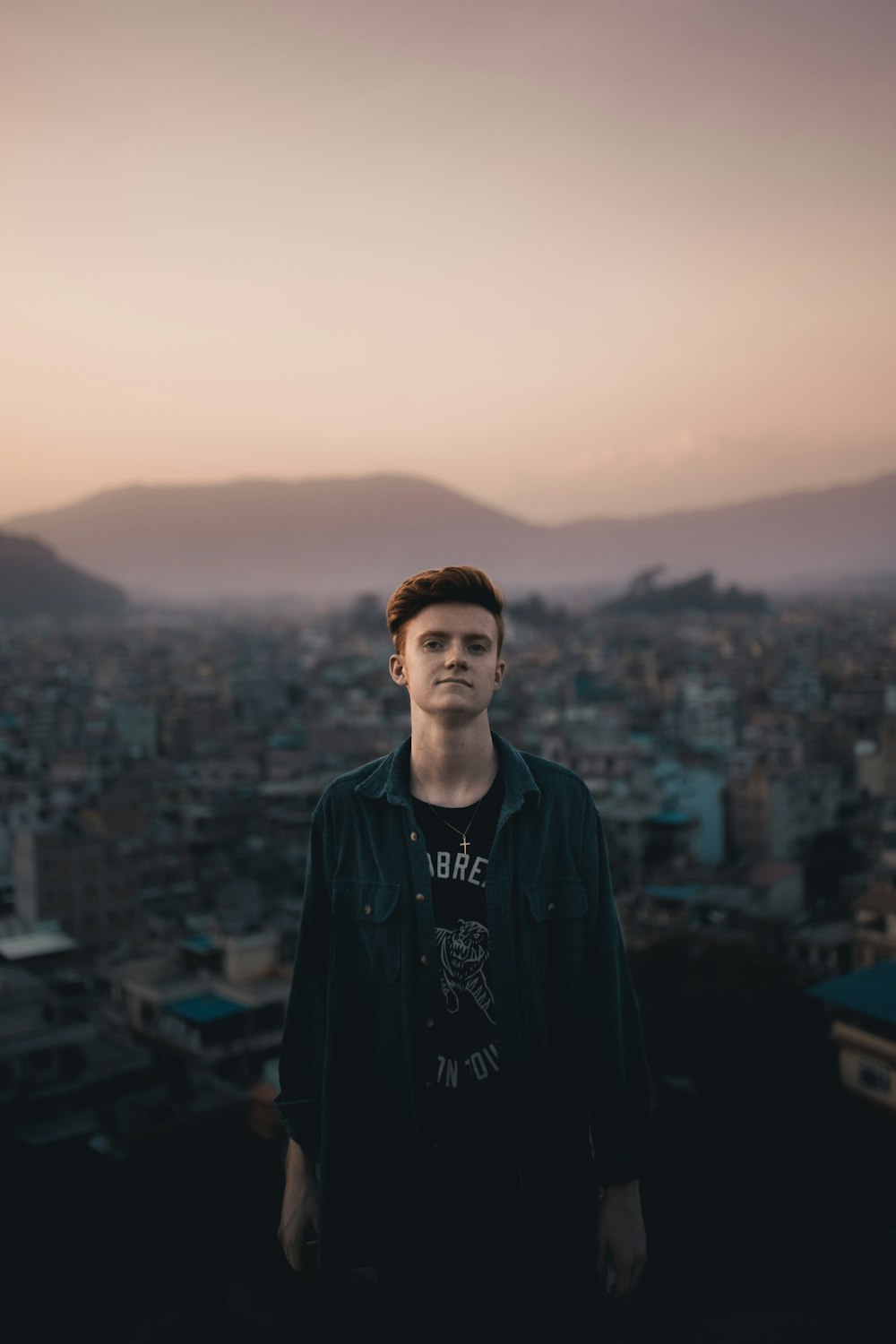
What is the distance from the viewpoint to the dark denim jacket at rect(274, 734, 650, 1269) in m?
1.10

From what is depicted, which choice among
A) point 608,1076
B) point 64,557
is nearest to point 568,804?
point 608,1076

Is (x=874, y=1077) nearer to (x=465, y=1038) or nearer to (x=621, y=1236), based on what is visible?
(x=621, y=1236)

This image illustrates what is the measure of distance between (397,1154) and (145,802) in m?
14.7

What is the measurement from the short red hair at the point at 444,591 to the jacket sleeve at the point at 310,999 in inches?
8.8

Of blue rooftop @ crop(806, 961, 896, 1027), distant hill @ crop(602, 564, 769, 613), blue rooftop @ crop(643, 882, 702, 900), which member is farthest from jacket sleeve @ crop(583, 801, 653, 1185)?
distant hill @ crop(602, 564, 769, 613)

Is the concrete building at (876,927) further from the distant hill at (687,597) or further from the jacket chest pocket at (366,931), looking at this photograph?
the distant hill at (687,597)

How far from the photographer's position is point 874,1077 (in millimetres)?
5105

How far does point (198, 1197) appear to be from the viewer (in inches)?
201

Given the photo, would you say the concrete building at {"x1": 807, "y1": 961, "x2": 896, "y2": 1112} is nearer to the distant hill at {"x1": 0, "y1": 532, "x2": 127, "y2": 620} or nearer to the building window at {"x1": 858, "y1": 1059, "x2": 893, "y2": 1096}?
the building window at {"x1": 858, "y1": 1059, "x2": 893, "y2": 1096}

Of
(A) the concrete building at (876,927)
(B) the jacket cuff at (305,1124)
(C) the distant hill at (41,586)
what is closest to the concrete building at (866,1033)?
(A) the concrete building at (876,927)

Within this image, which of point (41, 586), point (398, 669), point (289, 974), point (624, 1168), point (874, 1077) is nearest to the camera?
point (624, 1168)

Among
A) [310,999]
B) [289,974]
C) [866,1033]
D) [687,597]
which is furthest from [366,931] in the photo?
[687,597]

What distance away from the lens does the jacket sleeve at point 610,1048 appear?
3.60 ft

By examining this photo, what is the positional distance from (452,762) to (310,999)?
279mm
